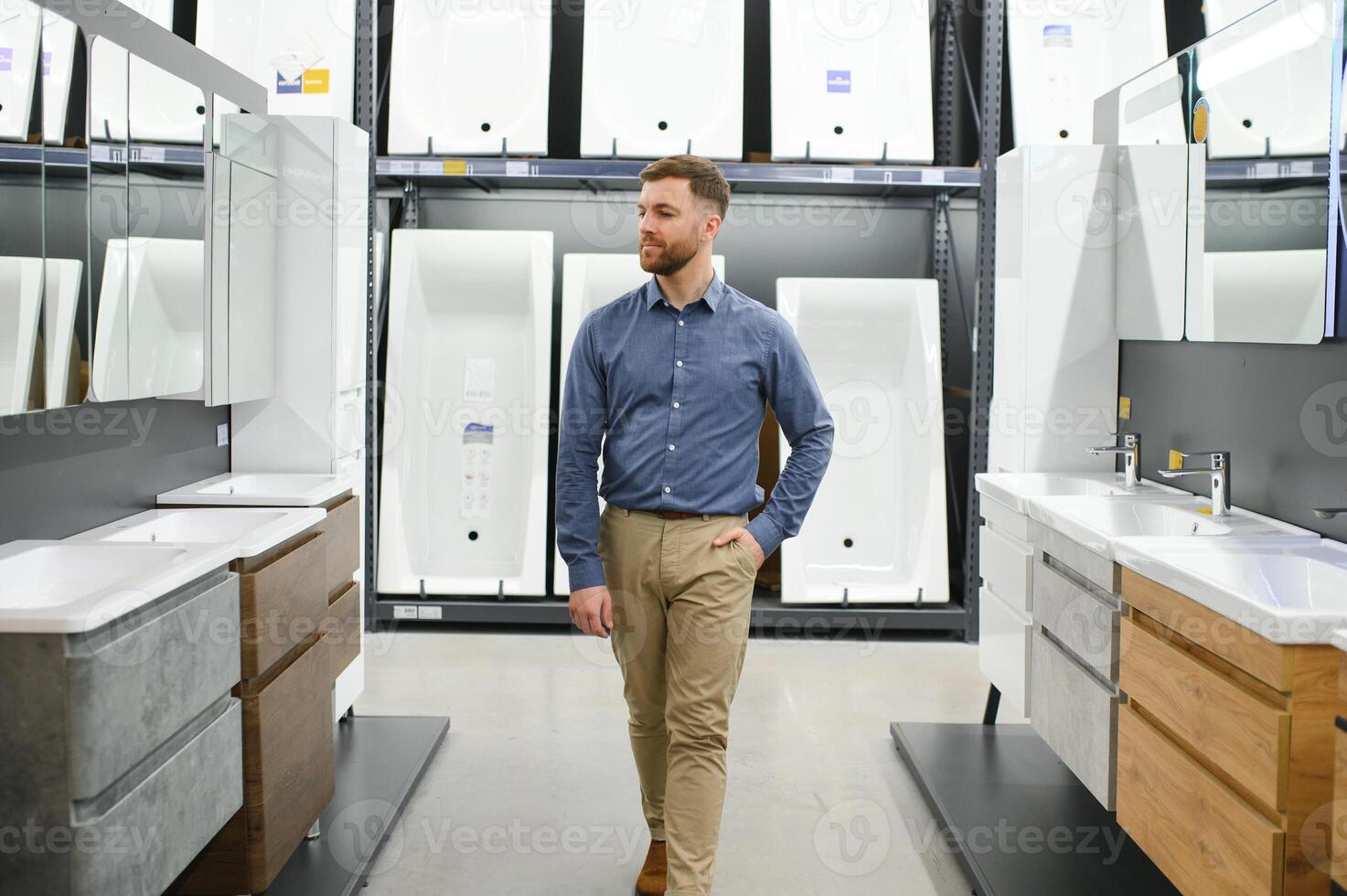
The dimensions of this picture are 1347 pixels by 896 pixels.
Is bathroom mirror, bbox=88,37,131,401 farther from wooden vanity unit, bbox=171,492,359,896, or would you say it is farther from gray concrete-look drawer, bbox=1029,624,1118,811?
gray concrete-look drawer, bbox=1029,624,1118,811

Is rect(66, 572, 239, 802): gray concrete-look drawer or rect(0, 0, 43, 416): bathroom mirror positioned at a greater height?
rect(0, 0, 43, 416): bathroom mirror

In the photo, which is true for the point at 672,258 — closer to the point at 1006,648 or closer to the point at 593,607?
the point at 593,607

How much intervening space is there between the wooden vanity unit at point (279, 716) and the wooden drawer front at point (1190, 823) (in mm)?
1778

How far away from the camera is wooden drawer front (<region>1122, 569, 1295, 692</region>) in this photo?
1.76 meters

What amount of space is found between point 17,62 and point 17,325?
1.64 ft

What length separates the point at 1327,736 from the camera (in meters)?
1.74

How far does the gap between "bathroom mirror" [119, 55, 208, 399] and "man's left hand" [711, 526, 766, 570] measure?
4.73 ft

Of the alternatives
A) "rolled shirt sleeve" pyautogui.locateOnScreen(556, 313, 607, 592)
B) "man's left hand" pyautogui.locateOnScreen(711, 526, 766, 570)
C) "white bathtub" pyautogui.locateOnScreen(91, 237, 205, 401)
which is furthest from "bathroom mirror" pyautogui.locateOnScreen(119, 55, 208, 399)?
"man's left hand" pyautogui.locateOnScreen(711, 526, 766, 570)

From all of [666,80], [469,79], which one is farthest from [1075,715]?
[469,79]

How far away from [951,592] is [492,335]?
234 cm

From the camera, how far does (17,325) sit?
85.0 inches

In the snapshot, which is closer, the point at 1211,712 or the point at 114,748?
the point at 114,748

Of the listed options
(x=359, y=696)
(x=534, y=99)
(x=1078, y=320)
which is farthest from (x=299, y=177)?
(x=1078, y=320)

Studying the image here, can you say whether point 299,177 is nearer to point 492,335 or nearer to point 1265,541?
point 492,335
